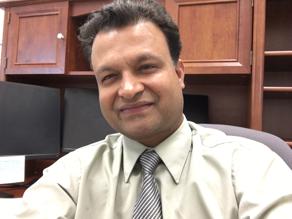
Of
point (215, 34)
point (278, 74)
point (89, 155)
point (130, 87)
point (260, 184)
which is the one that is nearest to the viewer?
point (260, 184)

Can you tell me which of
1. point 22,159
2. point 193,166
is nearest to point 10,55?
point 22,159

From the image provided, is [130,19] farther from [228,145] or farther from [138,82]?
[228,145]

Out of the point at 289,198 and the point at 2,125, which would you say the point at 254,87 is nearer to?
the point at 289,198

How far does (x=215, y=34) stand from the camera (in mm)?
1562

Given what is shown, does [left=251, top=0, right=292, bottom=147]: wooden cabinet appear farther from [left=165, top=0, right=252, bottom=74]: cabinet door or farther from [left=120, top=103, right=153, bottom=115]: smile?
[left=120, top=103, right=153, bottom=115]: smile

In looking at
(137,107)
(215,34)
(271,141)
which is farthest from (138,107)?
(215,34)

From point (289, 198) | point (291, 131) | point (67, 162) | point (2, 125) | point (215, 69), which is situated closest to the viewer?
point (289, 198)

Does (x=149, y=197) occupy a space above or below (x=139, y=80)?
below

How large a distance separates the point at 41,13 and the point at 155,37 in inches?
49.0

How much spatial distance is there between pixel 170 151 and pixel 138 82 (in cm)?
22

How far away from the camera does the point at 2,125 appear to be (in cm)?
142

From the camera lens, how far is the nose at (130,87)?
790 mm

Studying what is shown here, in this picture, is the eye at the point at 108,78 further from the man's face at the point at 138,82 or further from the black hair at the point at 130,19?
the black hair at the point at 130,19

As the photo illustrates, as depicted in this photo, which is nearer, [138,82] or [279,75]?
[138,82]
